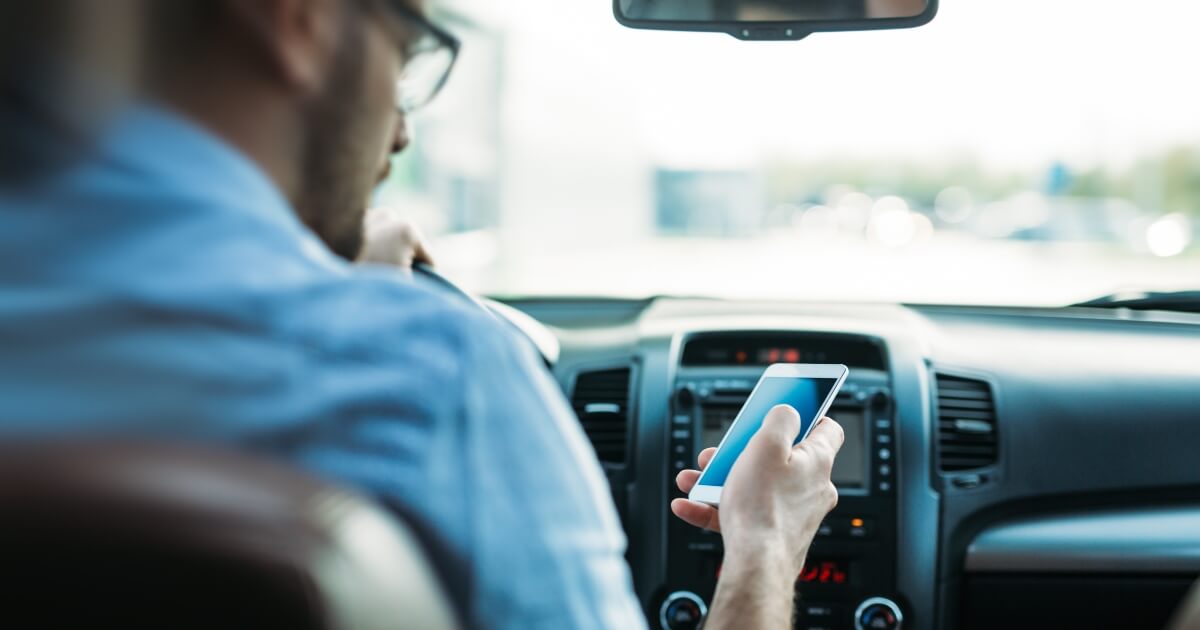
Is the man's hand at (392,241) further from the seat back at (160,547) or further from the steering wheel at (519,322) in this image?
the seat back at (160,547)

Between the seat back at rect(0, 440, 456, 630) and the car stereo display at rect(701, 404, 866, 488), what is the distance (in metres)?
2.74

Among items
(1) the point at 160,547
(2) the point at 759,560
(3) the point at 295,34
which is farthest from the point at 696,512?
(1) the point at 160,547

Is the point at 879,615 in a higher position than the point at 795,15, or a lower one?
lower

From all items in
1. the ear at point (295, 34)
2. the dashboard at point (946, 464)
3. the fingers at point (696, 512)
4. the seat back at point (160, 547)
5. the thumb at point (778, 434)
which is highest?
the ear at point (295, 34)

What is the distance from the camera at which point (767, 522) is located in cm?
207

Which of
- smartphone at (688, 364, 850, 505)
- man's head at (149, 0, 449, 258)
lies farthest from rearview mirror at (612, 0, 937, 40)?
man's head at (149, 0, 449, 258)

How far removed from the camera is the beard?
Answer: 1311 mm

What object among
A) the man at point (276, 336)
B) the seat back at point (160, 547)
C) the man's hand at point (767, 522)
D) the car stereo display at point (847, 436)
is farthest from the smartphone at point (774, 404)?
the seat back at point (160, 547)

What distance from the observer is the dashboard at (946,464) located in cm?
370

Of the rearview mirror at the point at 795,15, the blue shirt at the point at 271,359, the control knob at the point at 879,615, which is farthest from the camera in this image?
the control knob at the point at 879,615

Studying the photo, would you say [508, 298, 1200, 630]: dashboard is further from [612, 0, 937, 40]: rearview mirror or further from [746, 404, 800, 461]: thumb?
[746, 404, 800, 461]: thumb

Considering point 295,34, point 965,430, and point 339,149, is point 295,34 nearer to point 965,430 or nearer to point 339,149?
point 339,149

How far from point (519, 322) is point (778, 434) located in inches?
70.8

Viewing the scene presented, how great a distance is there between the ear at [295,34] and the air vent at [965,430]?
2859 mm
